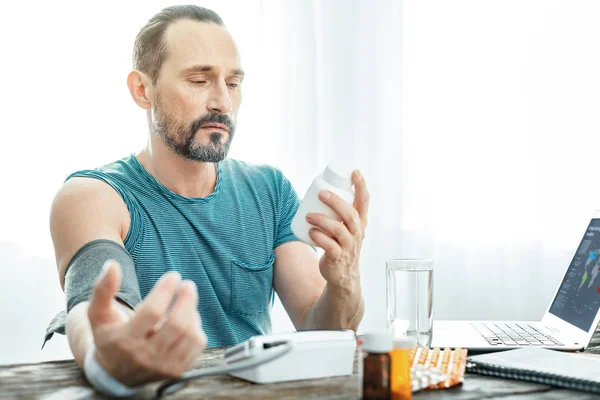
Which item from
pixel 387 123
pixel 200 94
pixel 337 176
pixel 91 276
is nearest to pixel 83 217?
pixel 91 276

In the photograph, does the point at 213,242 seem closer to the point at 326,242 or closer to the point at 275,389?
the point at 326,242

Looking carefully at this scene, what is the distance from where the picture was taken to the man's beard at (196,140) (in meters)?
1.50

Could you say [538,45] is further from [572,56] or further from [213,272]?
[213,272]

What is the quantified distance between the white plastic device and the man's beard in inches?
30.3

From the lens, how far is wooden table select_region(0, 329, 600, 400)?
2.33ft

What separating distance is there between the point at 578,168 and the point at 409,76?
0.69 meters

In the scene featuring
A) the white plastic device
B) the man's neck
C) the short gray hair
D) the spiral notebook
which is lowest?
the spiral notebook

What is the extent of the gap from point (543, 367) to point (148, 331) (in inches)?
19.0

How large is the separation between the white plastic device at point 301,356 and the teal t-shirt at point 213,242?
0.67m

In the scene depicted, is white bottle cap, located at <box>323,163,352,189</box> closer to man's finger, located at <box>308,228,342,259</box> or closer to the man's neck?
man's finger, located at <box>308,228,342,259</box>

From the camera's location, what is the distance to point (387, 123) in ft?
8.45

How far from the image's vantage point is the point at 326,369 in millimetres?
792

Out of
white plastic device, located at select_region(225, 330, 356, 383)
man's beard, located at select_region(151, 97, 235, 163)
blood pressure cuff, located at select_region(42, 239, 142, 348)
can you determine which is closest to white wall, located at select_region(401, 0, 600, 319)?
man's beard, located at select_region(151, 97, 235, 163)

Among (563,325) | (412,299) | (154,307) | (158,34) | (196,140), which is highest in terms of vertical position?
(158,34)
